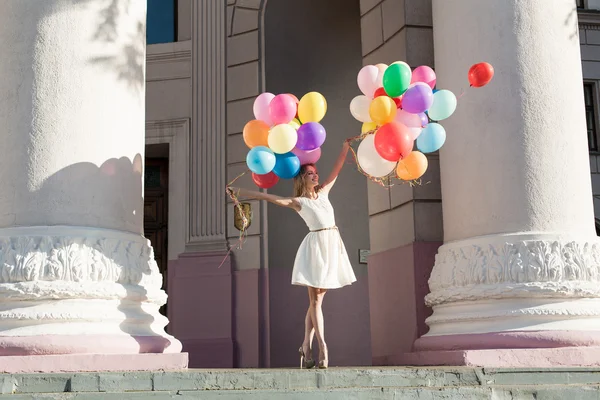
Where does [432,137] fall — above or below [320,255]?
above

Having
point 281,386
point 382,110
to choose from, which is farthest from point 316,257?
point 281,386

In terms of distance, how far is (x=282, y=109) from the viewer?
7293mm

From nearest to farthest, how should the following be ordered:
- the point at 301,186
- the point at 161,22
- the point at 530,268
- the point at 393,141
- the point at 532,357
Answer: the point at 393,141
the point at 532,357
the point at 530,268
the point at 301,186
the point at 161,22

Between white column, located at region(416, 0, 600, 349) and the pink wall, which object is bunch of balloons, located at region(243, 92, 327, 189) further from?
the pink wall

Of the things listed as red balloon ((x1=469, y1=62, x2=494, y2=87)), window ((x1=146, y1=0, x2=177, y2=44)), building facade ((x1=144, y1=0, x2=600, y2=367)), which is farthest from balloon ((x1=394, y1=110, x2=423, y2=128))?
window ((x1=146, y1=0, x2=177, y2=44))

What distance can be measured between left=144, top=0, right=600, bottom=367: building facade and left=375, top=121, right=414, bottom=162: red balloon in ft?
15.1

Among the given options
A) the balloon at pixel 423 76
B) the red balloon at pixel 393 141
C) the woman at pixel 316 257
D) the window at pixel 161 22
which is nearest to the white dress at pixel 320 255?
the woman at pixel 316 257

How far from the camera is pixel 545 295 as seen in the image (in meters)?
7.54

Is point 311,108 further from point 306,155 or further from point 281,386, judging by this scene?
point 281,386

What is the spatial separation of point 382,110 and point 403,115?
0.20m

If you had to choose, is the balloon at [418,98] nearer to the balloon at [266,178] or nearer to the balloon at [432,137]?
the balloon at [432,137]

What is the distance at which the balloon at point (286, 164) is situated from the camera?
24.6 ft

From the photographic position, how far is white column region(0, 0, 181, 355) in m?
6.77

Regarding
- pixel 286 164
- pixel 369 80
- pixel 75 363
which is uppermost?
pixel 369 80
